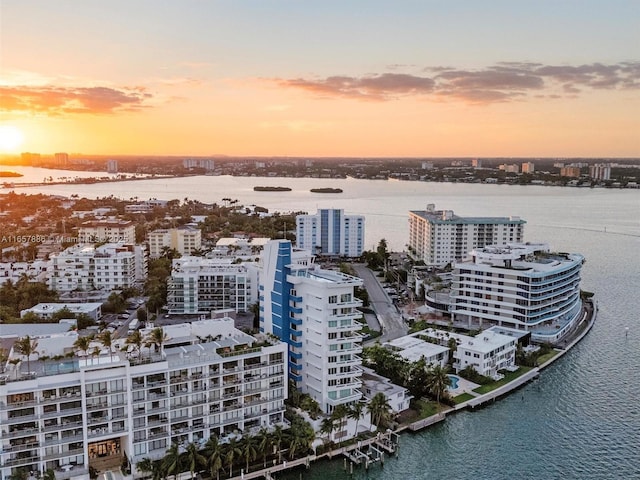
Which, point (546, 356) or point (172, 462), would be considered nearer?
point (172, 462)

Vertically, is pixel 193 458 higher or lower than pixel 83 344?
lower

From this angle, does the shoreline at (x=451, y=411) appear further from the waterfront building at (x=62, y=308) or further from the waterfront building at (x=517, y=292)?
the waterfront building at (x=62, y=308)

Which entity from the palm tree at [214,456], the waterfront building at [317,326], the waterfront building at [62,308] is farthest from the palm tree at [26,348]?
the waterfront building at [62,308]

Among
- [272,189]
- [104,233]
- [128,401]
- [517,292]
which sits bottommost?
[128,401]

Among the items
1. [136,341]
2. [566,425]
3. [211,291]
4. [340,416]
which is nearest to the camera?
[136,341]

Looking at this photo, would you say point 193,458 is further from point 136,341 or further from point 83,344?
point 83,344

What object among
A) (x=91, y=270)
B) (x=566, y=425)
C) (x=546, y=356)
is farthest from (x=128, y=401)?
(x=91, y=270)

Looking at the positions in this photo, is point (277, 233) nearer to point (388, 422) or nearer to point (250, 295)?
point (250, 295)

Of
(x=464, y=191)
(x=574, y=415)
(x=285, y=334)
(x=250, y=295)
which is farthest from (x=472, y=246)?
(x=464, y=191)
